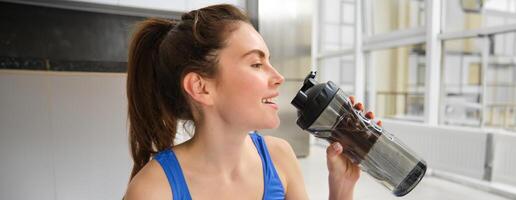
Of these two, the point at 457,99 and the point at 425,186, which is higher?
the point at 457,99

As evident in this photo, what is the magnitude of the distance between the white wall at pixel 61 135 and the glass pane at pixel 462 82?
3085 mm

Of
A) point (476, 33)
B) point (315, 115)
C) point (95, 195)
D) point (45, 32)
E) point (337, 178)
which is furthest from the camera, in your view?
point (476, 33)

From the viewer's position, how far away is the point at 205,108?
0.87 meters

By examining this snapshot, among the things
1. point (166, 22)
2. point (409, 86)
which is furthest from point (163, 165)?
point (409, 86)

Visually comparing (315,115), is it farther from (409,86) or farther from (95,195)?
(409,86)

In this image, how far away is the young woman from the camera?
80 centimetres

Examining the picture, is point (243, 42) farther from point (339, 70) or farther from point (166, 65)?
point (339, 70)

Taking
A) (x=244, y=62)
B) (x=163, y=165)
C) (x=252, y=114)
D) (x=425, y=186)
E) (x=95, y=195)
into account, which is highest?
(x=244, y=62)

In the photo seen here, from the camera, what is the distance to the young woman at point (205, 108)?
80 cm

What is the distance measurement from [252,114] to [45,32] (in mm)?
1238

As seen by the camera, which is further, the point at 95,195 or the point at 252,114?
the point at 95,195

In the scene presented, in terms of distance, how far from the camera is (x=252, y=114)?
802 millimetres

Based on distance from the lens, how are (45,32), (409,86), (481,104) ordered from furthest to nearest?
(409,86), (481,104), (45,32)

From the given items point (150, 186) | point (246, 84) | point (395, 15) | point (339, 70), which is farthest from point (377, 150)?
point (339, 70)
